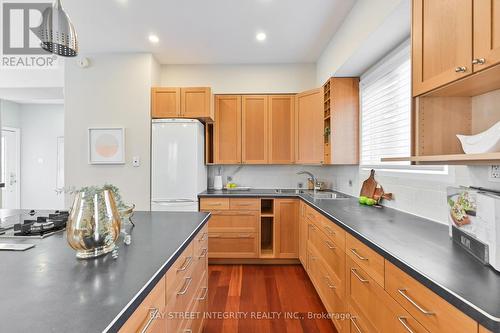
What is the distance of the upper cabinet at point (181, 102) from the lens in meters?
3.48

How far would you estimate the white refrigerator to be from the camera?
10.9 ft

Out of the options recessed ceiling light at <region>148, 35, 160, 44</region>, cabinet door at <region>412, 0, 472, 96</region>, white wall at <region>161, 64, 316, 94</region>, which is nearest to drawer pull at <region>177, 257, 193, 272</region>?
cabinet door at <region>412, 0, 472, 96</region>

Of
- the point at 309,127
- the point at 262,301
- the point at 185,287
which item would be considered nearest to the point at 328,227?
the point at 262,301

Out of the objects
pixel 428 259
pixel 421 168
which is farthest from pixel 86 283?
pixel 421 168

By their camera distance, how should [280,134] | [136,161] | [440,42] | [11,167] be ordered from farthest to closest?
[11,167] → [280,134] → [136,161] → [440,42]

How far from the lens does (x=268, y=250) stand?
139 inches

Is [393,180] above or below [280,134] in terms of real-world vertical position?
below

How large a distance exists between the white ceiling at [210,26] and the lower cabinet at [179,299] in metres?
2.16

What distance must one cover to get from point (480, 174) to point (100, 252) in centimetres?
199

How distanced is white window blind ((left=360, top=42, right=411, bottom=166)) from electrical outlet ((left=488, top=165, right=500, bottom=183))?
77 centimetres

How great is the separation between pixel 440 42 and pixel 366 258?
116 cm

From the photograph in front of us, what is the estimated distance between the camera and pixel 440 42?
4.06ft

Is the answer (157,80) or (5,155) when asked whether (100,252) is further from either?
(5,155)

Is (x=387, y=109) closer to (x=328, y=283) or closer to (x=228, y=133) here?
(x=328, y=283)
